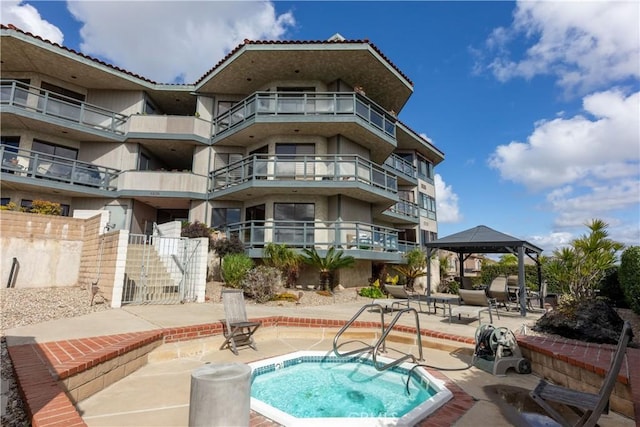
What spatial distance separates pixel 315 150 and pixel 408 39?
23.6 feet

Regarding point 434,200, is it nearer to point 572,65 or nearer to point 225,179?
point 572,65

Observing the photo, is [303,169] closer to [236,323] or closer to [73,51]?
[236,323]

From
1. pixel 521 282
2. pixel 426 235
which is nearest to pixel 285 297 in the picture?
pixel 521 282

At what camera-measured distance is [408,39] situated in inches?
598

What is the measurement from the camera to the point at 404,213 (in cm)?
2502

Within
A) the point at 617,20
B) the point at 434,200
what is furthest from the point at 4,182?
the point at 434,200

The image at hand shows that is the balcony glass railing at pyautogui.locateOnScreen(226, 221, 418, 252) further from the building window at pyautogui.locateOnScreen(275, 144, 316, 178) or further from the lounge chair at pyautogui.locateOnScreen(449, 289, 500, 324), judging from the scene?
the lounge chair at pyautogui.locateOnScreen(449, 289, 500, 324)

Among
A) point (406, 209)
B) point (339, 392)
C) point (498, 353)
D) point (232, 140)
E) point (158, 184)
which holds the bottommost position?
point (339, 392)

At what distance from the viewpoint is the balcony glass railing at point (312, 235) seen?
15680mm

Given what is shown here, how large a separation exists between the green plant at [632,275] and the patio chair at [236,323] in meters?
10.3

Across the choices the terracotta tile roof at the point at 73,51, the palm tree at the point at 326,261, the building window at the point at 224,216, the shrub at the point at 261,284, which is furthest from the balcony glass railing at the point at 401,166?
the terracotta tile roof at the point at 73,51

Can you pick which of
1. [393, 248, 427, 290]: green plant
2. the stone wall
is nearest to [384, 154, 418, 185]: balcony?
[393, 248, 427, 290]: green plant

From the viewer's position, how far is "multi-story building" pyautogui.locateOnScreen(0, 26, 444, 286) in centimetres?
1602

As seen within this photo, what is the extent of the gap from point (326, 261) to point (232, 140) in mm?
9864
